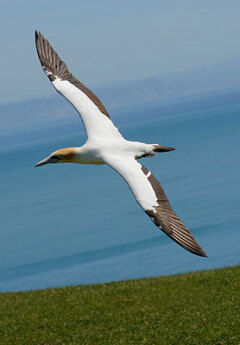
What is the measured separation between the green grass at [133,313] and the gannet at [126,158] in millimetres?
3433

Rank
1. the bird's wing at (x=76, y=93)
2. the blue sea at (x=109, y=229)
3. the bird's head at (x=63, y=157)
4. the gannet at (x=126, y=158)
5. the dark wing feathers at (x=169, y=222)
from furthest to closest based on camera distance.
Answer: the blue sea at (x=109, y=229)
the bird's wing at (x=76, y=93)
the bird's head at (x=63, y=157)
the gannet at (x=126, y=158)
the dark wing feathers at (x=169, y=222)

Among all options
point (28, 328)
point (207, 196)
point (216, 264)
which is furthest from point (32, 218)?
point (28, 328)

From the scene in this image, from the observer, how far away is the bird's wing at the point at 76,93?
10.7 m

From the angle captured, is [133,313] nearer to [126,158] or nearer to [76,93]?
[76,93]

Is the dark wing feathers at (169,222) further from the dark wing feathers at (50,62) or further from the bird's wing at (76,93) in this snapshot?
the dark wing feathers at (50,62)

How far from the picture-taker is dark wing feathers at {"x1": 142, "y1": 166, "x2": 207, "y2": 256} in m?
8.45

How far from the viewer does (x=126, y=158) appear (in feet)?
31.6

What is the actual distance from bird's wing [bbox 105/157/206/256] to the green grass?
11.1 feet

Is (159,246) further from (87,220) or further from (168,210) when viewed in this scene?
(168,210)

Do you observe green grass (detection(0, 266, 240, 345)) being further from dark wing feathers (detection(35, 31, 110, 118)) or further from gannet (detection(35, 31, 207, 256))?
dark wing feathers (detection(35, 31, 110, 118))

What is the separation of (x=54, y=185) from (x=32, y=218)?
2995 centimetres

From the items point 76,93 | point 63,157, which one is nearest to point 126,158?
point 63,157

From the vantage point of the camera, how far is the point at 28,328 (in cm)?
1430

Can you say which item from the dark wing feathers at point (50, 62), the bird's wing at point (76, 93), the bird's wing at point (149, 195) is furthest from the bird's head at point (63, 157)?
the dark wing feathers at point (50, 62)
